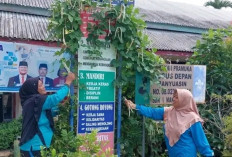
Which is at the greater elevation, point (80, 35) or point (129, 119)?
point (80, 35)

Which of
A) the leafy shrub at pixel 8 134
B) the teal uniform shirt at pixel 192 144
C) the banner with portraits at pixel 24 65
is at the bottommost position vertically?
the leafy shrub at pixel 8 134

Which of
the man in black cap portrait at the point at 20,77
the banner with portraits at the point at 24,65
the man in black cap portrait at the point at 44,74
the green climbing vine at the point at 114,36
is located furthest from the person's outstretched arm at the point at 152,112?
the man in black cap portrait at the point at 20,77

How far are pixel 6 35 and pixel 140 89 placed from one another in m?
3.66

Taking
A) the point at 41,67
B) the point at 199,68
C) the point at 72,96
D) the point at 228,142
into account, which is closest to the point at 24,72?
the point at 41,67

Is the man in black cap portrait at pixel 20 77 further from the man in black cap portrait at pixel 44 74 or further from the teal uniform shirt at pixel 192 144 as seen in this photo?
the teal uniform shirt at pixel 192 144

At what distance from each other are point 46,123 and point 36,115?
15cm

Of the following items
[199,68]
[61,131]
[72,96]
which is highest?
[199,68]

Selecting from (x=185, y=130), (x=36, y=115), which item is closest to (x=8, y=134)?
(x=36, y=115)

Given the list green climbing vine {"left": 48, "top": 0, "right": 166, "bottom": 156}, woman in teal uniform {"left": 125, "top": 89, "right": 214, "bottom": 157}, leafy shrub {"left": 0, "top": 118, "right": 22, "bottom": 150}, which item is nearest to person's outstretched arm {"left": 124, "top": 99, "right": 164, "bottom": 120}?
woman in teal uniform {"left": 125, "top": 89, "right": 214, "bottom": 157}

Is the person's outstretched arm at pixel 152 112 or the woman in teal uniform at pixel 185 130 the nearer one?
the woman in teal uniform at pixel 185 130

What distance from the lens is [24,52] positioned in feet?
19.3

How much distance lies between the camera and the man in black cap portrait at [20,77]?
5.80 m

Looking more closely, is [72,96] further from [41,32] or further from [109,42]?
[41,32]

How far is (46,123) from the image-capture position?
3.01 m
